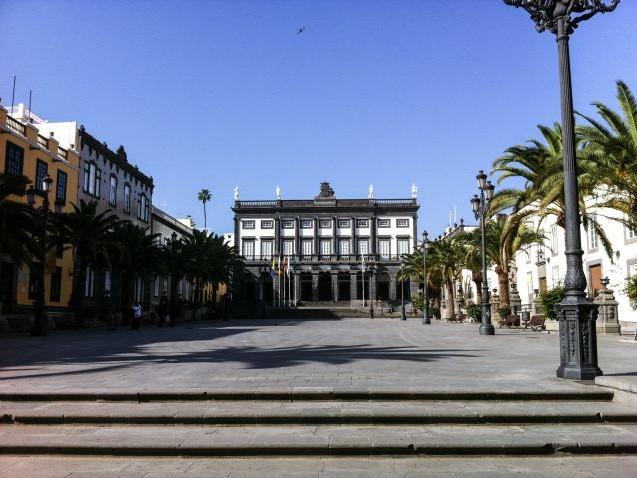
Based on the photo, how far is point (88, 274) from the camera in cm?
3709

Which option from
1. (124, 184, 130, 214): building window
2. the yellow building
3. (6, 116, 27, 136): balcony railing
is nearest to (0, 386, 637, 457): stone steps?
the yellow building

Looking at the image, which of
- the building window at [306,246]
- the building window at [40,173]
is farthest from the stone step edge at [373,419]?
the building window at [306,246]

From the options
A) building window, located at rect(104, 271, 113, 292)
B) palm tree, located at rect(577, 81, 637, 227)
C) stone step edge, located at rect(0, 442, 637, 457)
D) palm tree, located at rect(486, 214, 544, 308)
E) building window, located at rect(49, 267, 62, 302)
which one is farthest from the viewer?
building window, located at rect(104, 271, 113, 292)

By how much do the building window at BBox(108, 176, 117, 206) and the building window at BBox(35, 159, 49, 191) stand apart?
9.75m

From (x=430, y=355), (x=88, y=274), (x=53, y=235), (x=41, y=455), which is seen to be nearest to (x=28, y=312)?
(x=53, y=235)

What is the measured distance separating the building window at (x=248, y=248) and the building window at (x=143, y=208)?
31.9 m

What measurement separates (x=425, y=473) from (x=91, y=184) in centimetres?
3786

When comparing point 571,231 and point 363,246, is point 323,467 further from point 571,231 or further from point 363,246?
point 363,246

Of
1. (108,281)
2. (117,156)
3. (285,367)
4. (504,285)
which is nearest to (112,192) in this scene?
(117,156)

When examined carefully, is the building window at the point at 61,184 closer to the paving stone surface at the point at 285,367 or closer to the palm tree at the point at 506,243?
the paving stone surface at the point at 285,367

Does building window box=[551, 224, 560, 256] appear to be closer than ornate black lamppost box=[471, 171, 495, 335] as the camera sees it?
No

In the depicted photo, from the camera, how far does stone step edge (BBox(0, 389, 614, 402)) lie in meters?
7.78

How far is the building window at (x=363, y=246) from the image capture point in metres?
80.8

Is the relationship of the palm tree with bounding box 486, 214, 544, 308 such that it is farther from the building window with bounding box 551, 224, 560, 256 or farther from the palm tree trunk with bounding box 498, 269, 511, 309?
the building window with bounding box 551, 224, 560, 256
